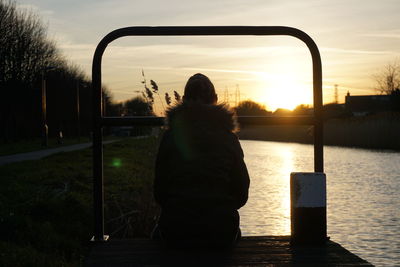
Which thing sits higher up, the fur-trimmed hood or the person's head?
Answer: the person's head

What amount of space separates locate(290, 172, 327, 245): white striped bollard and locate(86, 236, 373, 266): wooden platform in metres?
0.09

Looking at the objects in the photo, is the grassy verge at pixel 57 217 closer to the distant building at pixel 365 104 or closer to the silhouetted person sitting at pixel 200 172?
the silhouetted person sitting at pixel 200 172

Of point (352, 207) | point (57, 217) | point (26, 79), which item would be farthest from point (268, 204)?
point (26, 79)

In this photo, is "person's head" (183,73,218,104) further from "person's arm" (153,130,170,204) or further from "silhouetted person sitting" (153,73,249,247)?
"person's arm" (153,130,170,204)

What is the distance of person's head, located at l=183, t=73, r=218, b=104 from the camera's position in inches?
150

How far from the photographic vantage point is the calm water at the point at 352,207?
409 inches

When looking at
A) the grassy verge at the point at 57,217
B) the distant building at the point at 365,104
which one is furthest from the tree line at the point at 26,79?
the distant building at the point at 365,104

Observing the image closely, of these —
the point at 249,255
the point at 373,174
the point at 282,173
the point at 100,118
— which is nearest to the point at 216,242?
the point at 249,255

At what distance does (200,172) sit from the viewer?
146 inches

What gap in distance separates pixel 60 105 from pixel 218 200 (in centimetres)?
5558

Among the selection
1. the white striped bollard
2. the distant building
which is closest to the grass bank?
the white striped bollard

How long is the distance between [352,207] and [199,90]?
36.6ft

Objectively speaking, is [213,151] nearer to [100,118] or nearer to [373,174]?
[100,118]

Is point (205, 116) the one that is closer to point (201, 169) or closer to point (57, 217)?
point (201, 169)
